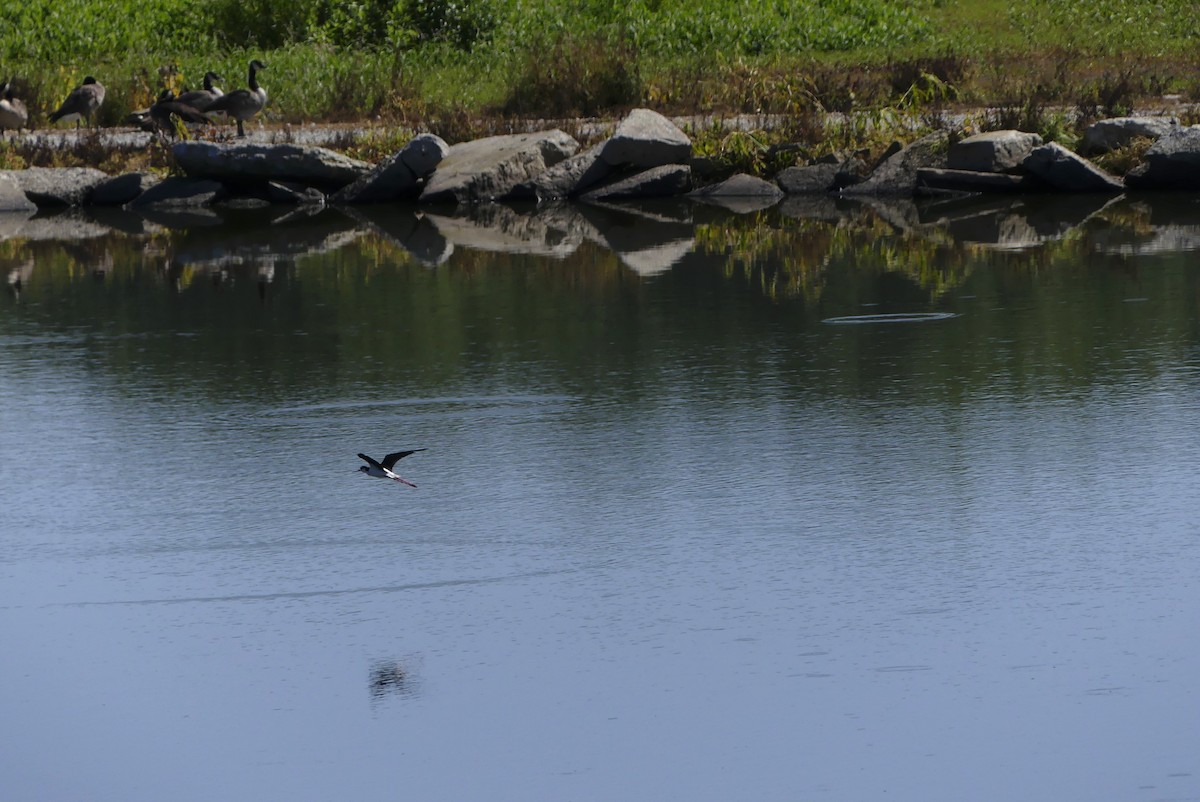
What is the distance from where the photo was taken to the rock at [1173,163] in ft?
61.2

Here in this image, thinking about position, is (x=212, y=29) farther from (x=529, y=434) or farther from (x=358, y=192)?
(x=529, y=434)

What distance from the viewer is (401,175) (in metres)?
20.4

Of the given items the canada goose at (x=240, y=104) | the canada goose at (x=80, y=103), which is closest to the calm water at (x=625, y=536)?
the canada goose at (x=240, y=104)

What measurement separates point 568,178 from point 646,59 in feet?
26.6

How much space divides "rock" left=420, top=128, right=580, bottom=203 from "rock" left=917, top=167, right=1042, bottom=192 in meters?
3.98

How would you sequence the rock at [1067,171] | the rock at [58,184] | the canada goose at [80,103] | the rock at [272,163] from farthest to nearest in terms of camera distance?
the canada goose at [80,103], the rock at [58,184], the rock at [272,163], the rock at [1067,171]

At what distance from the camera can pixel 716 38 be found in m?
29.5

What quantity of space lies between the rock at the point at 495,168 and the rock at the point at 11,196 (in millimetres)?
4756

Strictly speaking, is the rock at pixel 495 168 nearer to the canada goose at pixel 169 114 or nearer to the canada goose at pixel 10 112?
the canada goose at pixel 169 114

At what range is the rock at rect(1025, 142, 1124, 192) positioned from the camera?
742 inches

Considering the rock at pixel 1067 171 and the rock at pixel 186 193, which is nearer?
the rock at pixel 1067 171

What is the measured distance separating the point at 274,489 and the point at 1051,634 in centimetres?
374

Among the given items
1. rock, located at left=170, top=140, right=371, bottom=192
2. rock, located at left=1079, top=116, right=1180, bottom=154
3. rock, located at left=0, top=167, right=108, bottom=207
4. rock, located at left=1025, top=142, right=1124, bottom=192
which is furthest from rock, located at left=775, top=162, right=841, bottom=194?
rock, located at left=0, top=167, right=108, bottom=207

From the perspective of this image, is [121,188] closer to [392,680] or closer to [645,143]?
[645,143]
